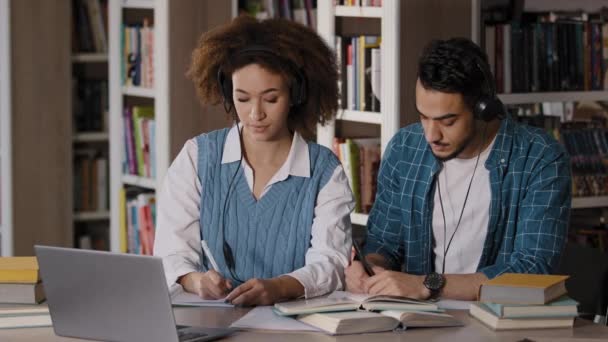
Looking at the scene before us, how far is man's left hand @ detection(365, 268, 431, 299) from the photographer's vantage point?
8.36ft

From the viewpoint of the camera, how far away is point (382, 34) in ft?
12.3

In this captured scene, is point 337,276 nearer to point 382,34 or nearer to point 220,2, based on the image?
point 382,34

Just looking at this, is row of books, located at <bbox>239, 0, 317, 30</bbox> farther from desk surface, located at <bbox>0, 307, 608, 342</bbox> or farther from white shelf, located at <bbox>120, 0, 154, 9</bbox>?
desk surface, located at <bbox>0, 307, 608, 342</bbox>

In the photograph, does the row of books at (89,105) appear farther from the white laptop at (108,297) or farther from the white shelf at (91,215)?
the white laptop at (108,297)

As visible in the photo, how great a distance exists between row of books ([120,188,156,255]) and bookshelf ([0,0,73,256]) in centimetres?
52

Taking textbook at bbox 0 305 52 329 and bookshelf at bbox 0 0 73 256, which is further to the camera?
bookshelf at bbox 0 0 73 256

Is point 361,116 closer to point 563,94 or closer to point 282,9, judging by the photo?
point 563,94

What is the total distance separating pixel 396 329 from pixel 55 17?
3582 mm

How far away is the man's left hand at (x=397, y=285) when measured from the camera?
8.36 ft

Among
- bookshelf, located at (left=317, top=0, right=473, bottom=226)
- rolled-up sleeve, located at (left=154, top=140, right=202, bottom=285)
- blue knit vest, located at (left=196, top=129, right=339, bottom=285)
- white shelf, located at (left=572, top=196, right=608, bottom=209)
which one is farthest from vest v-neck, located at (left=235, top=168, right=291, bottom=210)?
white shelf, located at (left=572, top=196, right=608, bottom=209)

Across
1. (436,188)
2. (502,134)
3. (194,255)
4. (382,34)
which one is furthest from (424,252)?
(382,34)

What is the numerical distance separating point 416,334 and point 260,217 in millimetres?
620

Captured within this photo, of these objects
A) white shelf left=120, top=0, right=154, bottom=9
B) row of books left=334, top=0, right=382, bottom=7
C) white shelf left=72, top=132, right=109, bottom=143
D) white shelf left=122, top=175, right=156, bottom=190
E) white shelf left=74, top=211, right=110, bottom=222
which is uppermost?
white shelf left=120, top=0, right=154, bottom=9

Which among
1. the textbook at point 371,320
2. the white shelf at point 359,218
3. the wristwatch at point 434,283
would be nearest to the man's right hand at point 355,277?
the wristwatch at point 434,283
